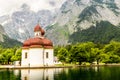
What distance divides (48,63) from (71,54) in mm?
11933

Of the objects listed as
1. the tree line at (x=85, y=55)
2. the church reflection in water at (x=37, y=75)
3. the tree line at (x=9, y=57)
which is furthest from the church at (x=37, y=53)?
the church reflection in water at (x=37, y=75)

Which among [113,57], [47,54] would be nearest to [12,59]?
[47,54]

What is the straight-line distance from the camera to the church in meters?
122

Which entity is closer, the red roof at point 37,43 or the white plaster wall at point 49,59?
the red roof at point 37,43

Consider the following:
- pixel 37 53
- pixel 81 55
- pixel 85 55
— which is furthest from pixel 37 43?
pixel 85 55

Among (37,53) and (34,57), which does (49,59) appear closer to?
(37,53)

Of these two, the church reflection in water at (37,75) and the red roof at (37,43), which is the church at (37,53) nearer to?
the red roof at (37,43)

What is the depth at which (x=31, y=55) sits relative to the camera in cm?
12144

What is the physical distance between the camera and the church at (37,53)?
399 ft

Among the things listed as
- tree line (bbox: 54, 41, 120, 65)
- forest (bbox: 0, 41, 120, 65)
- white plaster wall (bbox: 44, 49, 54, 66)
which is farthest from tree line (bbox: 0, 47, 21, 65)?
white plaster wall (bbox: 44, 49, 54, 66)

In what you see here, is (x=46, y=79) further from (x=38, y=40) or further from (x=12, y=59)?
(x=12, y=59)

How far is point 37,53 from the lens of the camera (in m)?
122

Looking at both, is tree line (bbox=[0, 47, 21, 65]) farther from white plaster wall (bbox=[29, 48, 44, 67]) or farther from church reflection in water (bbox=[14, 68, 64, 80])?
church reflection in water (bbox=[14, 68, 64, 80])

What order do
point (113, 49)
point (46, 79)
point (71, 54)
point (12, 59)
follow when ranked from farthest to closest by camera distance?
point (113, 49) < point (12, 59) < point (71, 54) < point (46, 79)
